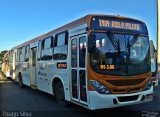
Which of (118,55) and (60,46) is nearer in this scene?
(118,55)

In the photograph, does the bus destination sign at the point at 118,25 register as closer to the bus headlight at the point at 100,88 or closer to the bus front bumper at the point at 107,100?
the bus headlight at the point at 100,88

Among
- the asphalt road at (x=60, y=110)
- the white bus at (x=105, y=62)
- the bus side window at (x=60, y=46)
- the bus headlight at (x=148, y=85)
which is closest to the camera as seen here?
the white bus at (x=105, y=62)

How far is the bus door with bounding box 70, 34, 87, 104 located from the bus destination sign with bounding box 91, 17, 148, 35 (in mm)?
512

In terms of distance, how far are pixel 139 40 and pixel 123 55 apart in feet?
2.81

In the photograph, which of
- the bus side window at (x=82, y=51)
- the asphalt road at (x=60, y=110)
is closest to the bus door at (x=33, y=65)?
the asphalt road at (x=60, y=110)

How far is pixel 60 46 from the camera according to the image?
10.9 m

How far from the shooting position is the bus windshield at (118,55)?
334 inches

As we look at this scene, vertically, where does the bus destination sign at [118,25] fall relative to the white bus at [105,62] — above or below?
above

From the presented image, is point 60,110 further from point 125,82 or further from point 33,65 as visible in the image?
point 33,65

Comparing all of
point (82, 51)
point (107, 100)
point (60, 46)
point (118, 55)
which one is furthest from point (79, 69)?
point (60, 46)

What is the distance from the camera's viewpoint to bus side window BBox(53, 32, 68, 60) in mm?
10402

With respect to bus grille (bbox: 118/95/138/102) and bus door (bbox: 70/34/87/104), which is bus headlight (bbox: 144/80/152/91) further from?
bus door (bbox: 70/34/87/104)

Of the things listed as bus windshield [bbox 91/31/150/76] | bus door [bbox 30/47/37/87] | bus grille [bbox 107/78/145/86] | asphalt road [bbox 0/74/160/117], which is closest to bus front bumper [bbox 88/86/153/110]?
bus grille [bbox 107/78/145/86]

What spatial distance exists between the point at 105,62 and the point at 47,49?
453cm
